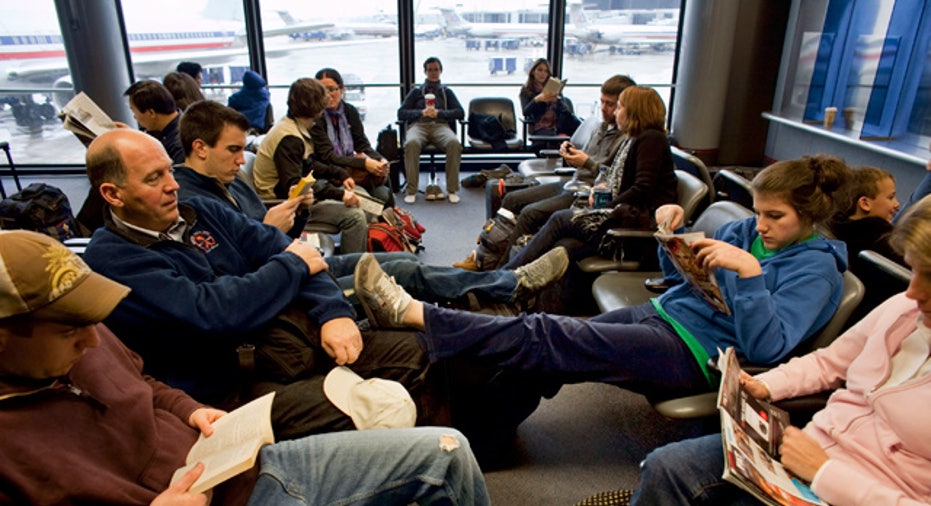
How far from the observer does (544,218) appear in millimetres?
3354

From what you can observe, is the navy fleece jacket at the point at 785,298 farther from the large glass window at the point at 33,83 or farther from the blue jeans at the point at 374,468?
the large glass window at the point at 33,83

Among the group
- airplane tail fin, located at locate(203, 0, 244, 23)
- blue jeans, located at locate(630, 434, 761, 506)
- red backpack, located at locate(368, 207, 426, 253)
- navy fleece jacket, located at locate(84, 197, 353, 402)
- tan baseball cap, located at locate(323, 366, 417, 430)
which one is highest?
airplane tail fin, located at locate(203, 0, 244, 23)

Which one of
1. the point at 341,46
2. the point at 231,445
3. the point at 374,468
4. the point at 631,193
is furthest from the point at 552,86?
the point at 231,445

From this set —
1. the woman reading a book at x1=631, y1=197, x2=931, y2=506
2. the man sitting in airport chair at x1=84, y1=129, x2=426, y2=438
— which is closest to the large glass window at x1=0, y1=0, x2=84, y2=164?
the man sitting in airport chair at x1=84, y1=129, x2=426, y2=438

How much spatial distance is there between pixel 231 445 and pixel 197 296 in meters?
0.47

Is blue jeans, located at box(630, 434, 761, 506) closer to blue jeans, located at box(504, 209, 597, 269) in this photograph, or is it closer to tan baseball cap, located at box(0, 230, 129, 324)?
tan baseball cap, located at box(0, 230, 129, 324)

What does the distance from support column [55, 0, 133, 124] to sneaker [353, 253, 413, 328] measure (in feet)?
17.0

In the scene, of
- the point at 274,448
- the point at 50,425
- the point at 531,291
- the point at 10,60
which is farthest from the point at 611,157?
the point at 10,60

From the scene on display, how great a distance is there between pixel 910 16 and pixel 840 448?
486cm

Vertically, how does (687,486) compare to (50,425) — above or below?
below

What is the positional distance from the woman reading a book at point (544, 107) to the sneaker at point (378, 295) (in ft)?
13.3

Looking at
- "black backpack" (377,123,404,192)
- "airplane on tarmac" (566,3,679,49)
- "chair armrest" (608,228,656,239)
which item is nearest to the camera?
"chair armrest" (608,228,656,239)

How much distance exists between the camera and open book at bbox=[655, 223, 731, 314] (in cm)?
159

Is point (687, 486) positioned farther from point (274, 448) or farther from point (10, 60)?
point (10, 60)
